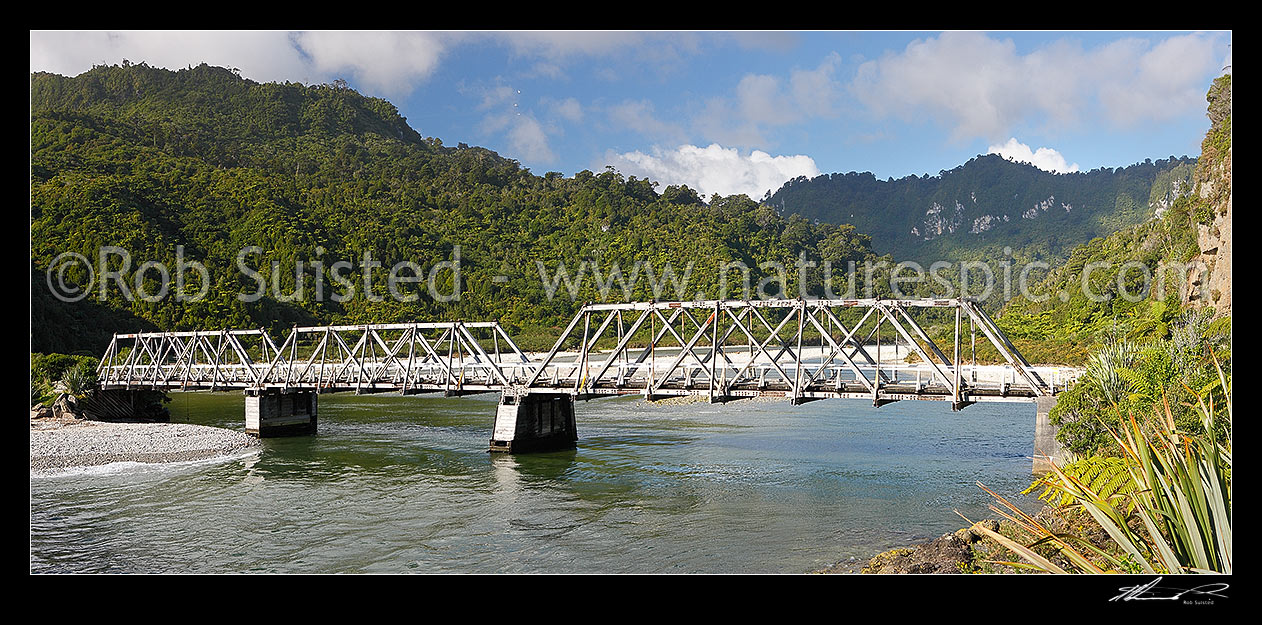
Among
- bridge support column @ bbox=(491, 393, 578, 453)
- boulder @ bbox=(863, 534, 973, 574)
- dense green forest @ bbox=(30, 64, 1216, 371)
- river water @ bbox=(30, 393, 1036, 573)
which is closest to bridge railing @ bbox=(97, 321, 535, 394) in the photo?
bridge support column @ bbox=(491, 393, 578, 453)

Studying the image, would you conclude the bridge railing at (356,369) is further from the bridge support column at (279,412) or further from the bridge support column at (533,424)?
the bridge support column at (533,424)

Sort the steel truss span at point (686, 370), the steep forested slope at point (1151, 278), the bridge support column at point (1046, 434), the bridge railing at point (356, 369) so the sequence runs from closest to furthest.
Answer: the bridge support column at point (1046, 434)
the steel truss span at point (686, 370)
the bridge railing at point (356, 369)
the steep forested slope at point (1151, 278)

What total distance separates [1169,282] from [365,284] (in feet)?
251

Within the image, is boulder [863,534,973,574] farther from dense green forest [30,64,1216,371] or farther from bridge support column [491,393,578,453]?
dense green forest [30,64,1216,371]

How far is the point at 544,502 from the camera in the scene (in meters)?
25.1

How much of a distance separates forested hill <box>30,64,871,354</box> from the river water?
41.1 m

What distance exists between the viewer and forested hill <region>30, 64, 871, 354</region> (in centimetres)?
8212

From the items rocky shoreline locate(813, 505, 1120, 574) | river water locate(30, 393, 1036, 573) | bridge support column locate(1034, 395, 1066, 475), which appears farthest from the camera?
bridge support column locate(1034, 395, 1066, 475)

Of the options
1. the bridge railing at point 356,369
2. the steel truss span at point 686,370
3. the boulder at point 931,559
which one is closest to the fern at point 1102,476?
the boulder at point 931,559

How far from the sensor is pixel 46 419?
43500mm

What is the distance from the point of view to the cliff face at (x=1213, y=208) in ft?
165

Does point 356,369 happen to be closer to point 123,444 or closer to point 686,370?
point 123,444

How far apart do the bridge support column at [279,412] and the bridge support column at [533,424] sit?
458 inches
